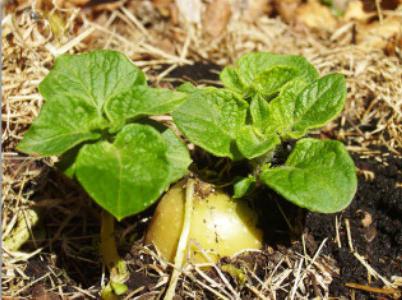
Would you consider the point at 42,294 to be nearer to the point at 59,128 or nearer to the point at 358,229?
the point at 59,128

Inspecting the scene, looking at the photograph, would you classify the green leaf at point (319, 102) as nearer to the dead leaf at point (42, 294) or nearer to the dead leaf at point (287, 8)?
the dead leaf at point (42, 294)

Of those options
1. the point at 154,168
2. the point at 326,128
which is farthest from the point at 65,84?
the point at 326,128

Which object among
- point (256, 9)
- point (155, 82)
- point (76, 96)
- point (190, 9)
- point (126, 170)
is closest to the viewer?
point (126, 170)

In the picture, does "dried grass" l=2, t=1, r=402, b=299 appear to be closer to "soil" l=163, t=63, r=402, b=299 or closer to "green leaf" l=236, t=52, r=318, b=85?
"soil" l=163, t=63, r=402, b=299

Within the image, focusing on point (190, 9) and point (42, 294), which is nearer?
point (42, 294)

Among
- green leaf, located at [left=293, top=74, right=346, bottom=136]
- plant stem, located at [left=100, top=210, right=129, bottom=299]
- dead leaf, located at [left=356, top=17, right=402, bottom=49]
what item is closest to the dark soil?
green leaf, located at [left=293, top=74, right=346, bottom=136]

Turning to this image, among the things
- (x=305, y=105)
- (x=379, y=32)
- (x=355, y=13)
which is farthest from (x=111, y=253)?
(x=355, y=13)

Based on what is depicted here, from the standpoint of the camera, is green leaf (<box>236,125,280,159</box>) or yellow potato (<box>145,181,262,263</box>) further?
yellow potato (<box>145,181,262,263</box>)
